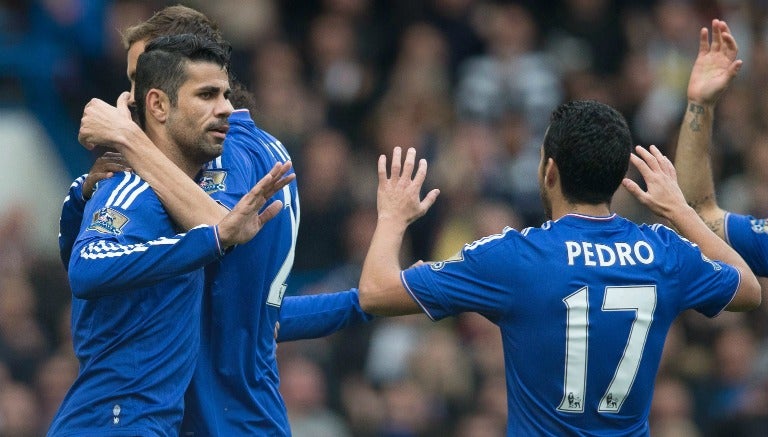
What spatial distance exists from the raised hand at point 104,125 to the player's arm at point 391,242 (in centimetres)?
107

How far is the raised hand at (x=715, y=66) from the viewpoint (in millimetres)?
6844

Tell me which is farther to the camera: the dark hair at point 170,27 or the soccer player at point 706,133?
the soccer player at point 706,133

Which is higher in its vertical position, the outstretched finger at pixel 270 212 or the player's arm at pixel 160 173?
the player's arm at pixel 160 173

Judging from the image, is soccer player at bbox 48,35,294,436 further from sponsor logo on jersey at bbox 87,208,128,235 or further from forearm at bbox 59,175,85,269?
forearm at bbox 59,175,85,269

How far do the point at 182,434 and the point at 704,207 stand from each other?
9.21ft

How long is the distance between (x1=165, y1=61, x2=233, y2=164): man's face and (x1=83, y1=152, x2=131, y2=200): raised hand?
0.81ft

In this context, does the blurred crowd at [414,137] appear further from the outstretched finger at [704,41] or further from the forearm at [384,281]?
the forearm at [384,281]

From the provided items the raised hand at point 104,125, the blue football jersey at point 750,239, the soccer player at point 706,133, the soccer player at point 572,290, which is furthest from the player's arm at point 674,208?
the raised hand at point 104,125

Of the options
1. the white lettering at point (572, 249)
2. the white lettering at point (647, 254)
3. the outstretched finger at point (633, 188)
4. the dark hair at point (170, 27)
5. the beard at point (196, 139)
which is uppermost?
the dark hair at point (170, 27)

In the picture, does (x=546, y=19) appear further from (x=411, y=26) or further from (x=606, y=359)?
(x=606, y=359)

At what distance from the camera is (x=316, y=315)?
6.67m

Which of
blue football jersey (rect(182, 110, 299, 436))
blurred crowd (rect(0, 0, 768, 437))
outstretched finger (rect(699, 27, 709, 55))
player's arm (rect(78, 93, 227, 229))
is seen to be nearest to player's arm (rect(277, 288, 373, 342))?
blue football jersey (rect(182, 110, 299, 436))

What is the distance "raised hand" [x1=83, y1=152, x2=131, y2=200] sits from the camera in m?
5.80

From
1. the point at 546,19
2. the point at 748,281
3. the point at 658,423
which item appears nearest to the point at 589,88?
the point at 546,19
